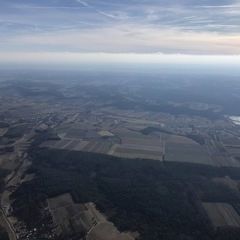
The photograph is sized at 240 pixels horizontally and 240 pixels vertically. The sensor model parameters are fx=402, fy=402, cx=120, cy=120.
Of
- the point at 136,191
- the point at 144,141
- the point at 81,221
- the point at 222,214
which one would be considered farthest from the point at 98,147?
the point at 222,214

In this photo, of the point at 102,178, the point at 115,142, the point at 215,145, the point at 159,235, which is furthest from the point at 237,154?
the point at 159,235

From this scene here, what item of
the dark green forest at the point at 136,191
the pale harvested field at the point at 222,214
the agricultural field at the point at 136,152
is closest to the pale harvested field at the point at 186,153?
the agricultural field at the point at 136,152

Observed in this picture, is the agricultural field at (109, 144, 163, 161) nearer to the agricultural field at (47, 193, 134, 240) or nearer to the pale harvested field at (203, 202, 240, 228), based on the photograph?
the pale harvested field at (203, 202, 240, 228)

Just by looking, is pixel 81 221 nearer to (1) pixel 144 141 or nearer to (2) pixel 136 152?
(2) pixel 136 152

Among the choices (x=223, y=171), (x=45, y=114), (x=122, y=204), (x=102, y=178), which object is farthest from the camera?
(x=45, y=114)

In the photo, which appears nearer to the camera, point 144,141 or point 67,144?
point 67,144

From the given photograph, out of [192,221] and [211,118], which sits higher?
[192,221]

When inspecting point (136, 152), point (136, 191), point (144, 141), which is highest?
point (136, 191)

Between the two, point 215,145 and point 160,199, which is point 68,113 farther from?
point 160,199
